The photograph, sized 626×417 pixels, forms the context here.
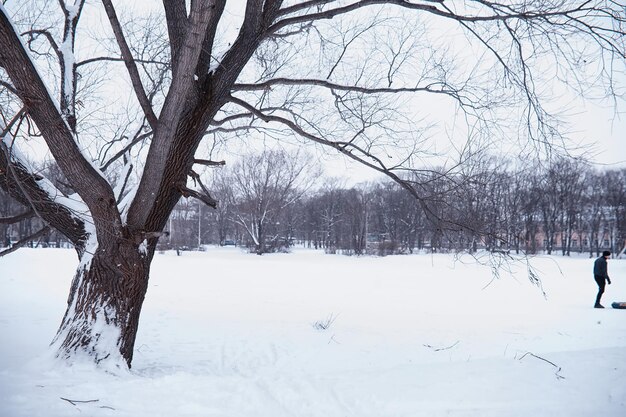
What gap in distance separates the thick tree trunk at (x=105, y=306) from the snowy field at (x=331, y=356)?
0.23 meters

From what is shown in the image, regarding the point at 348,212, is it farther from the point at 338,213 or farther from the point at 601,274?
the point at 601,274

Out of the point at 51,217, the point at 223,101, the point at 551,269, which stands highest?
the point at 223,101

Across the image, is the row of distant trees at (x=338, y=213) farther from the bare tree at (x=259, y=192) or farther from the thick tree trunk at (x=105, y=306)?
the thick tree trunk at (x=105, y=306)

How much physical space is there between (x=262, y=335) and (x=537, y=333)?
5507 millimetres

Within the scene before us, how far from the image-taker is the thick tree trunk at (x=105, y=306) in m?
4.14

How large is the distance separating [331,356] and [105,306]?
349cm

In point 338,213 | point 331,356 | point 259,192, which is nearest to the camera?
point 331,356

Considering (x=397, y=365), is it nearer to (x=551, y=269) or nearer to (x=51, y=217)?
(x=51, y=217)

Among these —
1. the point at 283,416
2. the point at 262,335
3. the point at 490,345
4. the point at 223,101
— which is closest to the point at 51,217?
the point at 223,101

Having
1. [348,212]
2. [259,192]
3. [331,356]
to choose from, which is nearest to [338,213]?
[348,212]

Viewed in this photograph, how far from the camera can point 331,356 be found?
6270 mm

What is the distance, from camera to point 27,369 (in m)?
3.79

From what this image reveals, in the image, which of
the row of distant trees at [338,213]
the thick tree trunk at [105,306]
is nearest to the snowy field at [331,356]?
the thick tree trunk at [105,306]

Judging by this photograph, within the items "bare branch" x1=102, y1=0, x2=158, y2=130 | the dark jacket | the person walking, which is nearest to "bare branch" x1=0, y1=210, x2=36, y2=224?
"bare branch" x1=102, y1=0, x2=158, y2=130
